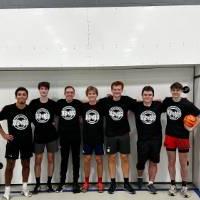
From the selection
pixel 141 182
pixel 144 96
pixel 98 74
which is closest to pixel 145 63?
pixel 144 96

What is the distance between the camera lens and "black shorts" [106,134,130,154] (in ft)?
11.4

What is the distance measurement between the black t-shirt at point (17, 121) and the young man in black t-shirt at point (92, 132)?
0.65 metres

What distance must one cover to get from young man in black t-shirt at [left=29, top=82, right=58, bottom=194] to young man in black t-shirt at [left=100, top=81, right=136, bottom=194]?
622 mm

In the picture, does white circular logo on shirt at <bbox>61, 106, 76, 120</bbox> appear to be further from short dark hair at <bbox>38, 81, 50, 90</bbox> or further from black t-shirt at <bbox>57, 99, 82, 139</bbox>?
short dark hair at <bbox>38, 81, 50, 90</bbox>

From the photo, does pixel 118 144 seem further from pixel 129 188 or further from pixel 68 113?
pixel 68 113

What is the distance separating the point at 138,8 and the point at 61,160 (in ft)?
6.48

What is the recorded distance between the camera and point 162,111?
3492mm

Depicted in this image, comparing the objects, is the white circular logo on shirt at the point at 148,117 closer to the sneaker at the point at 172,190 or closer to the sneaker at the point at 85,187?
the sneaker at the point at 172,190

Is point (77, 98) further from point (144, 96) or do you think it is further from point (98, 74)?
point (144, 96)

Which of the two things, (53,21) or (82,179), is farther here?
(82,179)

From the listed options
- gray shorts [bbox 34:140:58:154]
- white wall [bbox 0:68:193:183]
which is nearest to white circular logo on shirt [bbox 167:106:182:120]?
white wall [bbox 0:68:193:183]

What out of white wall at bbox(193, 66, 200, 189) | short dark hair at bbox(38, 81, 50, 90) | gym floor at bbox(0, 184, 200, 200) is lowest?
gym floor at bbox(0, 184, 200, 200)

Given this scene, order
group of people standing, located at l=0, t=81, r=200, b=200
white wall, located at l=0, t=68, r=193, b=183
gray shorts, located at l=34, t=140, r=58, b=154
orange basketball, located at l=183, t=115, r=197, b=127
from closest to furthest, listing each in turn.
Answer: orange basketball, located at l=183, t=115, r=197, b=127 < group of people standing, located at l=0, t=81, r=200, b=200 < gray shorts, located at l=34, t=140, r=58, b=154 < white wall, located at l=0, t=68, r=193, b=183

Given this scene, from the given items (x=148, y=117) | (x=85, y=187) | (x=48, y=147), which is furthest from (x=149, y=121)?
(x=48, y=147)
